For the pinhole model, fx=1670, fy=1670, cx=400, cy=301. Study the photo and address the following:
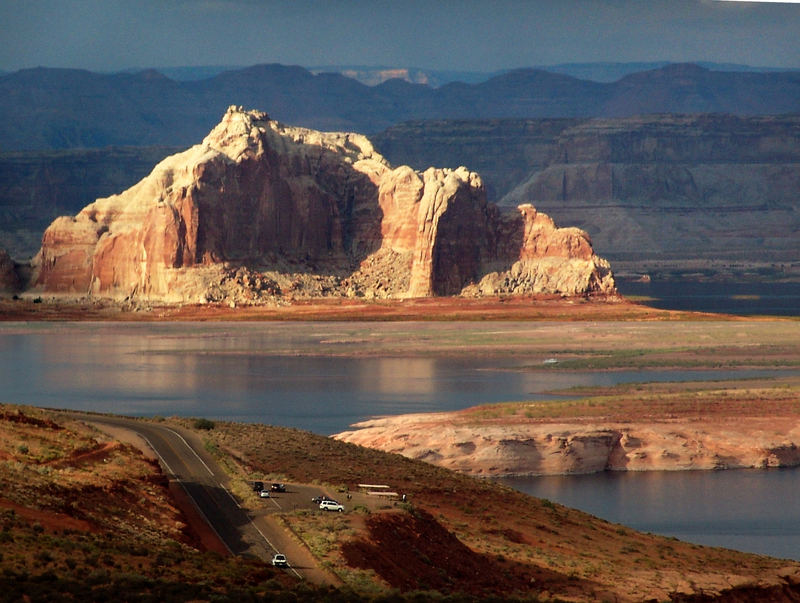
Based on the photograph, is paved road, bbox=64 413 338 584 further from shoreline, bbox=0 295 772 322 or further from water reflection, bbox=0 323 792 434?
shoreline, bbox=0 295 772 322

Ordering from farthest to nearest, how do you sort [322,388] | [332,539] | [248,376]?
[248,376]
[322,388]
[332,539]

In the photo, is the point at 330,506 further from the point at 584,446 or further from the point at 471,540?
the point at 584,446

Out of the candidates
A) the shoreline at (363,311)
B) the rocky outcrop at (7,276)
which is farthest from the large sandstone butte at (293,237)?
the shoreline at (363,311)

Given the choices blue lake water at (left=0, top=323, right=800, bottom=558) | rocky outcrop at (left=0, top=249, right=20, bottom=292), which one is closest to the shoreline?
rocky outcrop at (left=0, top=249, right=20, bottom=292)

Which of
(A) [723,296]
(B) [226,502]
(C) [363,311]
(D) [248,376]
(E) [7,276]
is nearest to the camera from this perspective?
(B) [226,502]

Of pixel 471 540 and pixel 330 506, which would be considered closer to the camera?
pixel 330 506

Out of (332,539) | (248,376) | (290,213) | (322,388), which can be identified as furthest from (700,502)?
(290,213)

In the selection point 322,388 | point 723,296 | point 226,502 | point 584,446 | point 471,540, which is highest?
point 226,502

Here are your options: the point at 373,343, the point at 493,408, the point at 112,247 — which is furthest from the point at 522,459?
the point at 112,247
